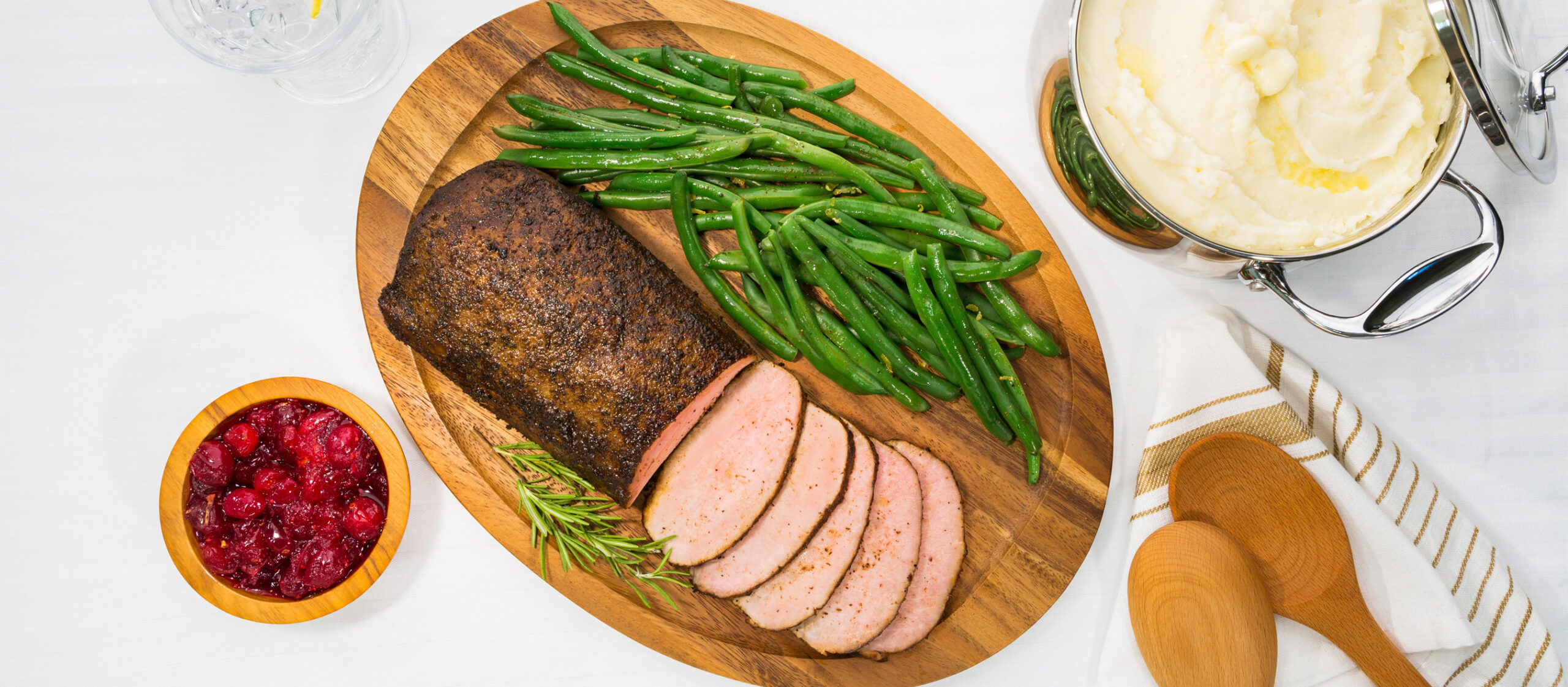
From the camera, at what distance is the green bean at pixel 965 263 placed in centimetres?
281

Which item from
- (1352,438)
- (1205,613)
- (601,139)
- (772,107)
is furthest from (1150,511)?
(601,139)

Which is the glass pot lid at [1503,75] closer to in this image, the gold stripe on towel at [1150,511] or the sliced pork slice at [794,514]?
the gold stripe on towel at [1150,511]

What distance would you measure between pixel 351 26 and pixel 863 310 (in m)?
2.28

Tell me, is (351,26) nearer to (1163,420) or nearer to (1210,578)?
(1163,420)

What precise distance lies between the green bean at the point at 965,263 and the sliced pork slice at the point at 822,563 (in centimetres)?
69

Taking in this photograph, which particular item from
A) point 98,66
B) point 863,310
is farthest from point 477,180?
point 98,66

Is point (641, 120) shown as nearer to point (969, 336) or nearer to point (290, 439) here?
point (969, 336)

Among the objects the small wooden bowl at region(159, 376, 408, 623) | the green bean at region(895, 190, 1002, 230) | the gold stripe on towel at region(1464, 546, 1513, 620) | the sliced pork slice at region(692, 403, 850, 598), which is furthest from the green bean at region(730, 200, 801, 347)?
the gold stripe on towel at region(1464, 546, 1513, 620)

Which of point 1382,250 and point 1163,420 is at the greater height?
point 1382,250

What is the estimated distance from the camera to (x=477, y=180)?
2785 mm

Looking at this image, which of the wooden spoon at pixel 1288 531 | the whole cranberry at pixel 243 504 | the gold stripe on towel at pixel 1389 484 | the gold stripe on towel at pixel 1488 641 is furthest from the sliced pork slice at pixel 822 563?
the gold stripe on towel at pixel 1488 641

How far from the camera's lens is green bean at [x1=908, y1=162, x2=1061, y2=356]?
2.89 m

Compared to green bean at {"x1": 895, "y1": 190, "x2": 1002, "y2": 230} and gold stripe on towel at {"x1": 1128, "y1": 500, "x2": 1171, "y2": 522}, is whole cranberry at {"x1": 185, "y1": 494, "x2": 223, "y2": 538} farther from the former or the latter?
gold stripe on towel at {"x1": 1128, "y1": 500, "x2": 1171, "y2": 522}

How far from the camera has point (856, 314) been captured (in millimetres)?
2900
